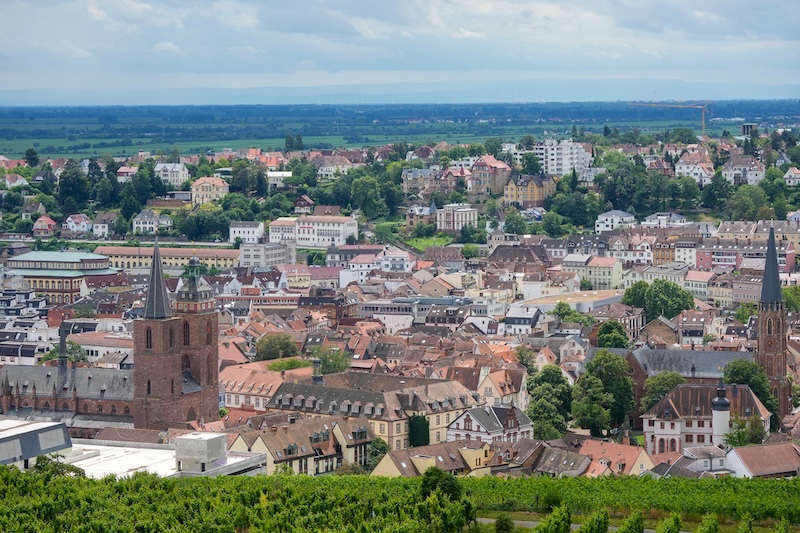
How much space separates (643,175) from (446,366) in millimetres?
77549

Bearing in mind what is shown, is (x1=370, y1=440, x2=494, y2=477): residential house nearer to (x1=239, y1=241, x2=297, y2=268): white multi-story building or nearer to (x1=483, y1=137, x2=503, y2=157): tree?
(x1=239, y1=241, x2=297, y2=268): white multi-story building

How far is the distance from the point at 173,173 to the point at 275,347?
94583mm

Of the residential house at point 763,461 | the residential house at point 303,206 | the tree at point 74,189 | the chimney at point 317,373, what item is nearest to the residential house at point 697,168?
the residential house at point 303,206

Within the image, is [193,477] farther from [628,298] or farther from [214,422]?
[628,298]

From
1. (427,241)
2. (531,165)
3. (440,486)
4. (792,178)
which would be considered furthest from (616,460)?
(531,165)

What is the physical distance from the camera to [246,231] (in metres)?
145

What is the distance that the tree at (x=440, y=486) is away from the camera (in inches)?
1981

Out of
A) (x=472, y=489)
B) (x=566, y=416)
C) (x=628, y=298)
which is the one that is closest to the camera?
(x=472, y=489)

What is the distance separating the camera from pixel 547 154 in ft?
559

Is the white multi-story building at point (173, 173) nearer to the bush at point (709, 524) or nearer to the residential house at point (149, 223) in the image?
the residential house at point (149, 223)

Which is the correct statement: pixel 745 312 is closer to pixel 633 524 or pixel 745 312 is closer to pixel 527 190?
pixel 527 190

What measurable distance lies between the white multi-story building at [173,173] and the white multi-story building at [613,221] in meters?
51.5

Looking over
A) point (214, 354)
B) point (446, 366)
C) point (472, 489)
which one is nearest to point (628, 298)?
point (446, 366)

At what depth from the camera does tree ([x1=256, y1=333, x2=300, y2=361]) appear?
8481 centimetres
